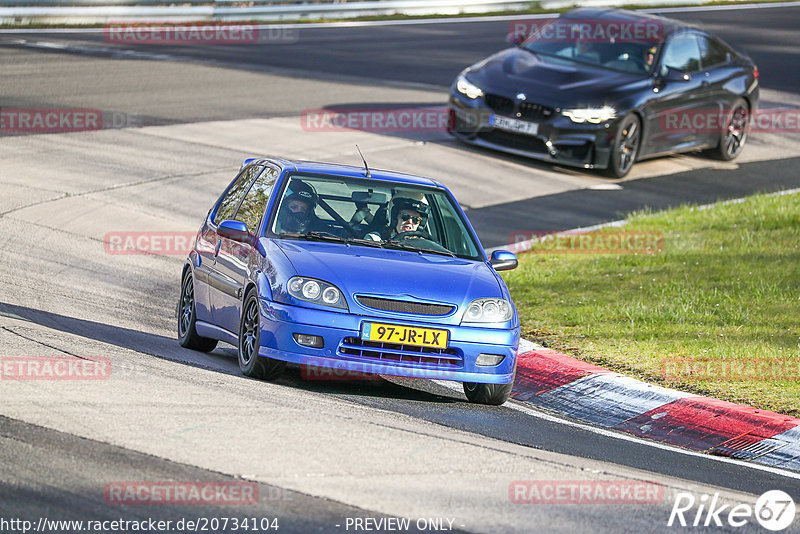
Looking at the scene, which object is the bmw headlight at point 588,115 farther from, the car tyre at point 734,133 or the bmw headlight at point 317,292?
the bmw headlight at point 317,292

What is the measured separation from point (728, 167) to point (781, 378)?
11125 mm

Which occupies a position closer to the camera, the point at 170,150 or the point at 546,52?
the point at 170,150

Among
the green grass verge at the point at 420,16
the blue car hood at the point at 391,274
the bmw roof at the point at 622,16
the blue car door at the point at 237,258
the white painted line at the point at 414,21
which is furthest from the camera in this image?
the green grass verge at the point at 420,16

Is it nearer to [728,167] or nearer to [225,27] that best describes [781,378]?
[728,167]

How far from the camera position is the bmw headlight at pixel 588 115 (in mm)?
17844

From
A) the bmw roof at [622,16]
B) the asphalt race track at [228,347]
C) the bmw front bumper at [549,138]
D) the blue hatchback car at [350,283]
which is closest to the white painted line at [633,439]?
the asphalt race track at [228,347]

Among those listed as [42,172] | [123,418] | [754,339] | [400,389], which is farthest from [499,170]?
[123,418]

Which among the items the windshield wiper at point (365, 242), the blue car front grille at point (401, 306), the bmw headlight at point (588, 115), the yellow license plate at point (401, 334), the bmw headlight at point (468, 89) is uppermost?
the windshield wiper at point (365, 242)

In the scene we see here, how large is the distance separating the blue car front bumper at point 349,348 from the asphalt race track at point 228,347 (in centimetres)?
24

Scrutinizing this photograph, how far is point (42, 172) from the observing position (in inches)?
619

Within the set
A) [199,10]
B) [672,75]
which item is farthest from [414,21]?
[672,75]

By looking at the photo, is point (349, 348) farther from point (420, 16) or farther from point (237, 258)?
point (420, 16)

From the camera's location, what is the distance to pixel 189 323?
9883 mm

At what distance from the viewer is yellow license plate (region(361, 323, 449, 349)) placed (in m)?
8.06
